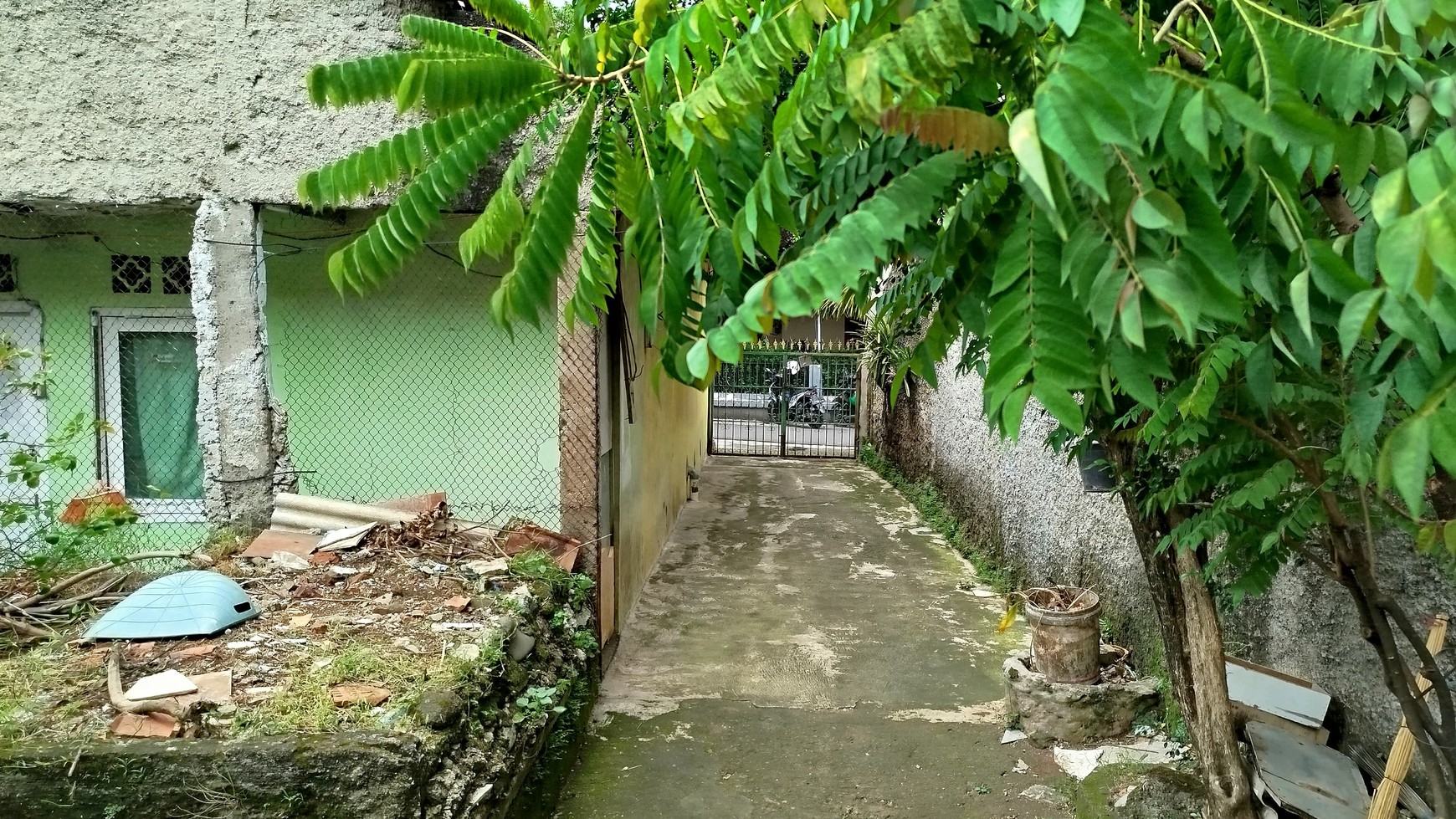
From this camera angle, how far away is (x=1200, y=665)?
11.9 feet

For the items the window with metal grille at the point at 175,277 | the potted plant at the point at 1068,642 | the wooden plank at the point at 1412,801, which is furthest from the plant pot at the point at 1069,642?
the window with metal grille at the point at 175,277

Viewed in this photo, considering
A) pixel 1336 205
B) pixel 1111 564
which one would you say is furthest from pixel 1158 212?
pixel 1111 564

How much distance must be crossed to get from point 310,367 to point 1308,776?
223 inches

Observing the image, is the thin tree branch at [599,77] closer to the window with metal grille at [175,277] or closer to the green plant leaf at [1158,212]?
the green plant leaf at [1158,212]

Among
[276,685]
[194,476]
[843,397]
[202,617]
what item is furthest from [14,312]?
[843,397]

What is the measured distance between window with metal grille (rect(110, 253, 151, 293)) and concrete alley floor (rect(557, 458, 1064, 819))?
13.0ft

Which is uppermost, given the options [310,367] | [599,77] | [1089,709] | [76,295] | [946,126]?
[599,77]

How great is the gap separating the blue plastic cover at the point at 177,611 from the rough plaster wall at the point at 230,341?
1235 millimetres

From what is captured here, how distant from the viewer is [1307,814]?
331cm

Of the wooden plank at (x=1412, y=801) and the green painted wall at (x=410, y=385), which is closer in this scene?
the wooden plank at (x=1412, y=801)

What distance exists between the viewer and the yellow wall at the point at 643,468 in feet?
20.5

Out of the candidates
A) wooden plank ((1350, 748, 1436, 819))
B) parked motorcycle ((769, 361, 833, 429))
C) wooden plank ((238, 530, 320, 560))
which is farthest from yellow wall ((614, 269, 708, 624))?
parked motorcycle ((769, 361, 833, 429))

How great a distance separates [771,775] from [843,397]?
13574 mm

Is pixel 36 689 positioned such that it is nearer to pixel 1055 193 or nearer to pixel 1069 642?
pixel 1055 193
